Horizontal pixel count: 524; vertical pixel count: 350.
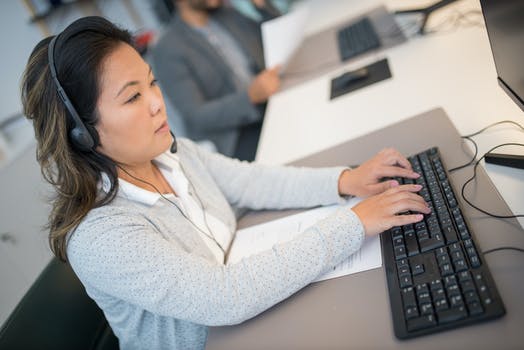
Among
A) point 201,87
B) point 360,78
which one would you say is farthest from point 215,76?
point 360,78

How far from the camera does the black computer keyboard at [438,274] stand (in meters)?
0.53

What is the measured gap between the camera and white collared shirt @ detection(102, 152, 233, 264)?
82 centimetres

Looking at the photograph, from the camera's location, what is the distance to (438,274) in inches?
22.8

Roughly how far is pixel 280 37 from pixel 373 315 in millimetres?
1332

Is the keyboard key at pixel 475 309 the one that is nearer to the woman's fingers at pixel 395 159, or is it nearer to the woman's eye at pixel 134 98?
the woman's fingers at pixel 395 159

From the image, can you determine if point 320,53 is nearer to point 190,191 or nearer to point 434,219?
point 190,191

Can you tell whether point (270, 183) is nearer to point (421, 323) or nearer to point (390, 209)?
point (390, 209)

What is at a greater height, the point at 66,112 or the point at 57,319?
the point at 66,112

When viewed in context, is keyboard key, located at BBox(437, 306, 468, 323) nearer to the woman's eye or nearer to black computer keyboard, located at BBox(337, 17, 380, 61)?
the woman's eye

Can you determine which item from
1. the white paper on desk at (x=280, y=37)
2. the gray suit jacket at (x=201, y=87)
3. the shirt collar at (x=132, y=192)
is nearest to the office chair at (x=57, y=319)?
the shirt collar at (x=132, y=192)

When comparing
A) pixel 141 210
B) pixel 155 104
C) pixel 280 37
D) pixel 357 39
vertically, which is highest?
pixel 155 104

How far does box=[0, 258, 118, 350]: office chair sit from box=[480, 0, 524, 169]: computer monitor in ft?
2.70

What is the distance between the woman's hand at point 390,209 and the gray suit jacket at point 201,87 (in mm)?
1081

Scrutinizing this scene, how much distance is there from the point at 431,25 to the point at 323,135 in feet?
2.05
